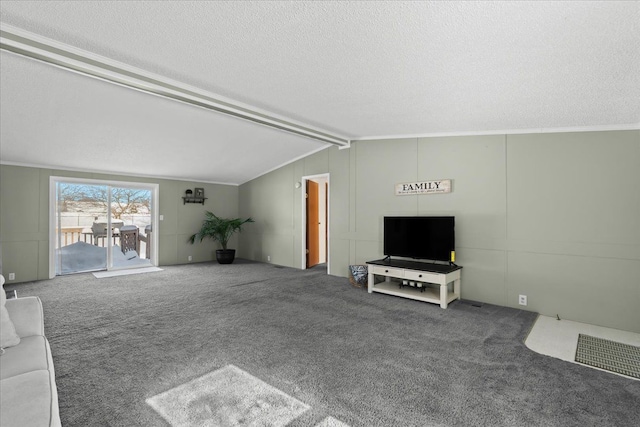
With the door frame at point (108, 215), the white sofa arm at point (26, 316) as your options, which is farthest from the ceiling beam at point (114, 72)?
the door frame at point (108, 215)

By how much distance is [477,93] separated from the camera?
3.01 m

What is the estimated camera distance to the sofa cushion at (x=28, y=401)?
1.14 m

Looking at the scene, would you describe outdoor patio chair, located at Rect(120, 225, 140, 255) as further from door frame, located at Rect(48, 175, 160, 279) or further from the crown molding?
the crown molding

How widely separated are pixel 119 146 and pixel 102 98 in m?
1.69

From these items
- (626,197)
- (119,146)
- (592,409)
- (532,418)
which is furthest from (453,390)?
(119,146)

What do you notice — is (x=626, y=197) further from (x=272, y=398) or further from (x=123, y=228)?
(x=123, y=228)

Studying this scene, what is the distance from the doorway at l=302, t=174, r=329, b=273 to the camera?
6.66m

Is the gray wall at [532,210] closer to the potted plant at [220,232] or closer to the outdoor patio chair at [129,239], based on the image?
the potted plant at [220,232]

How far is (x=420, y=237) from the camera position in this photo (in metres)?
4.48

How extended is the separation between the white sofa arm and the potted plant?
504cm

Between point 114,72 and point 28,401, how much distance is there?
2744 millimetres

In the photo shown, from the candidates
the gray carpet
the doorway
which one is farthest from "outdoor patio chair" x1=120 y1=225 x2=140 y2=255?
Answer: the doorway

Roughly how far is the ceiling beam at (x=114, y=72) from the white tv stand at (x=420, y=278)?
8.52 ft

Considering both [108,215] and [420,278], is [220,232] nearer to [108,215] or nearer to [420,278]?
[108,215]
